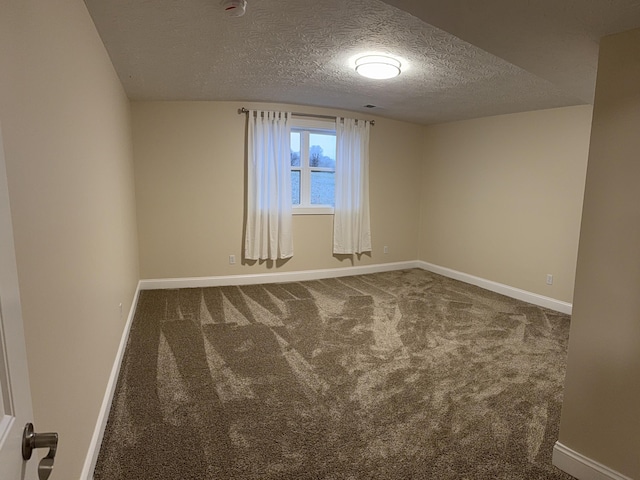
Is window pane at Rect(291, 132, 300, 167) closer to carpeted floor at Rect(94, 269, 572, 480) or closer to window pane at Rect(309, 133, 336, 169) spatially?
window pane at Rect(309, 133, 336, 169)

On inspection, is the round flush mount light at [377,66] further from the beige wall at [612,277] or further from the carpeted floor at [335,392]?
the carpeted floor at [335,392]

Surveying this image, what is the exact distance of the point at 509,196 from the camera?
4824mm

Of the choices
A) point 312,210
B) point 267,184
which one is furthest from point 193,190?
point 312,210

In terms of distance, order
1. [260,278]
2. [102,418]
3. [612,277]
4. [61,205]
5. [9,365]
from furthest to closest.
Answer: [260,278]
[102,418]
[612,277]
[61,205]
[9,365]

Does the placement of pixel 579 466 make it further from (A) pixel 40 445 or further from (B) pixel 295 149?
(B) pixel 295 149

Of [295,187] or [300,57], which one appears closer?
[300,57]

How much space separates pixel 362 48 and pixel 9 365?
2.77 m

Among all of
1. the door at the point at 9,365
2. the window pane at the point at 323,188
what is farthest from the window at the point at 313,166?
the door at the point at 9,365

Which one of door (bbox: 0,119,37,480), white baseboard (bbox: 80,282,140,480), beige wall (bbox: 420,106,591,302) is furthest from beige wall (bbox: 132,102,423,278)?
door (bbox: 0,119,37,480)

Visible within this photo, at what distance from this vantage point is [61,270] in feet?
4.71

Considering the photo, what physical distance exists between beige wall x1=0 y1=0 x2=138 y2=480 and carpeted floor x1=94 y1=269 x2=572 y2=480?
381 millimetres

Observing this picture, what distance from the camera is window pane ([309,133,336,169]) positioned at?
5320 millimetres

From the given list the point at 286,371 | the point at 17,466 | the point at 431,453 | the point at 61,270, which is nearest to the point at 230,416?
the point at 286,371

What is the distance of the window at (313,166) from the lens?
521 centimetres
